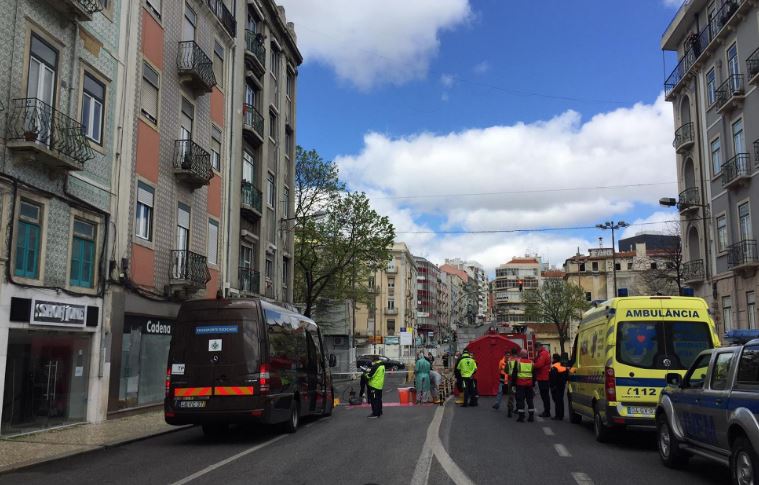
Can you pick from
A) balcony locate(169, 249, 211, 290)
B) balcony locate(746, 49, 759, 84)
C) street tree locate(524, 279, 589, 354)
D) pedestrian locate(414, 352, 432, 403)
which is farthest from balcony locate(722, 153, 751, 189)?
street tree locate(524, 279, 589, 354)

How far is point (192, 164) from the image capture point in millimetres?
21469

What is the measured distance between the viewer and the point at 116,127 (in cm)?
1767

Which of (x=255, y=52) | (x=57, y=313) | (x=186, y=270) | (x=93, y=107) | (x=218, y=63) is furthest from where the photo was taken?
(x=255, y=52)

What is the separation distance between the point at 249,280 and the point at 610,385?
62.6 ft

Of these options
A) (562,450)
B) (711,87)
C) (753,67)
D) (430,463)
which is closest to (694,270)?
(711,87)

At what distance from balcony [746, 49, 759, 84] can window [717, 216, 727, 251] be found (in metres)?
6.54

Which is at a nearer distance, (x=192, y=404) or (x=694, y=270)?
(x=192, y=404)

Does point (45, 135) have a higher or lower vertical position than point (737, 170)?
lower

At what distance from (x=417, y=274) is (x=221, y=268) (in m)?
106

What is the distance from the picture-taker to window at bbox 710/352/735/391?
8.09 meters

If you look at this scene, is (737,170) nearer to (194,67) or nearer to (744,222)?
(744,222)

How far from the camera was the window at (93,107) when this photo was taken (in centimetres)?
1642

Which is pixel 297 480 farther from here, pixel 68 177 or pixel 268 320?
pixel 68 177

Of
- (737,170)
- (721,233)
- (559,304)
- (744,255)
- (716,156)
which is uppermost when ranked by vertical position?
(716,156)
